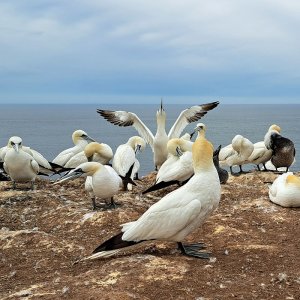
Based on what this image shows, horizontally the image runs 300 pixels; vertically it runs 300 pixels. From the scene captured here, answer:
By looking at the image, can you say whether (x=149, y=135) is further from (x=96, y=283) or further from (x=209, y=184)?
(x=96, y=283)

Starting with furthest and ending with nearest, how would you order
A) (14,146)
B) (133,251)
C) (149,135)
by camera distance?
1. (149,135)
2. (14,146)
3. (133,251)

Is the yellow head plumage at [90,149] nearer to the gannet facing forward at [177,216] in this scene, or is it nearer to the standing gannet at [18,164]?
the standing gannet at [18,164]

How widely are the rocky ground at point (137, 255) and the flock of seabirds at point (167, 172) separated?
21cm

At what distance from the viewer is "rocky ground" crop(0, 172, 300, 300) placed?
4309mm

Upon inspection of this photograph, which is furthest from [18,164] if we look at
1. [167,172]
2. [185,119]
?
[185,119]

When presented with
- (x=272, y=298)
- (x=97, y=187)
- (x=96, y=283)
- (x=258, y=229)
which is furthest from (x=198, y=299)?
(x=97, y=187)

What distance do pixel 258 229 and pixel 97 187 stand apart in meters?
2.06

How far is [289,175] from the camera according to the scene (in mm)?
7906

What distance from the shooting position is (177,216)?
507 centimetres

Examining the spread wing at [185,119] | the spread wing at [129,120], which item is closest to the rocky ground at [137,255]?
the spread wing at [129,120]

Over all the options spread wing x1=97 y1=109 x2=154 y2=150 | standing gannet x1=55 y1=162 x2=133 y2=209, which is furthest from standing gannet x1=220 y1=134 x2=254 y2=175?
standing gannet x1=55 y1=162 x2=133 y2=209

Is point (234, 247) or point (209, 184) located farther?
point (234, 247)

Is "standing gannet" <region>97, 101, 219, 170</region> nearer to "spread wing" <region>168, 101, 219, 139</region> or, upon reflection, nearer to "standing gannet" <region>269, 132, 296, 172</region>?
"spread wing" <region>168, 101, 219, 139</region>

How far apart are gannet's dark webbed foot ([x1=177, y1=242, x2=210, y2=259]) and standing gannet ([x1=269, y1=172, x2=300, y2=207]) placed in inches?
92.7
